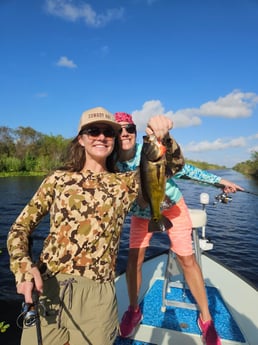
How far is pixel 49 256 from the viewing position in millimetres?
→ 2215

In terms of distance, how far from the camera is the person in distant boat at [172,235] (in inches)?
134

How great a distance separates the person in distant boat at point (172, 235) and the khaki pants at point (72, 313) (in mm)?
1481

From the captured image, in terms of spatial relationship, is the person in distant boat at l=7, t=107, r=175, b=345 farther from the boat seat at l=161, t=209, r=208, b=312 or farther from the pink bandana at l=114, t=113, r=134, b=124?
the boat seat at l=161, t=209, r=208, b=312

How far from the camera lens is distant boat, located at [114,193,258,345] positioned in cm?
379

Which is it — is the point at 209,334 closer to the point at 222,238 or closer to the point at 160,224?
the point at 160,224

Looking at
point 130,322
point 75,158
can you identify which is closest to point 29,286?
point 75,158

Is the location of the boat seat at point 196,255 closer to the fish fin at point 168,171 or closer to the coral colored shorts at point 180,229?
the coral colored shorts at point 180,229

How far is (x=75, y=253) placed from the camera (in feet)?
7.19

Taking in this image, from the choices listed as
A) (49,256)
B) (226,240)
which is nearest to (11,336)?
(49,256)

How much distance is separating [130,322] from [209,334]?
997 millimetres

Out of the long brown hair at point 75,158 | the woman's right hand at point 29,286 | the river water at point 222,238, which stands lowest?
the river water at point 222,238

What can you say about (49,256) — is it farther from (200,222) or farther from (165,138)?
(200,222)

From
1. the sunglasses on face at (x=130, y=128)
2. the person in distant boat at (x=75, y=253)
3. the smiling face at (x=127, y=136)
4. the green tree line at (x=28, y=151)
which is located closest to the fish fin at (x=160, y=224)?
the person in distant boat at (x=75, y=253)

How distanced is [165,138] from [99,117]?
2.22ft
